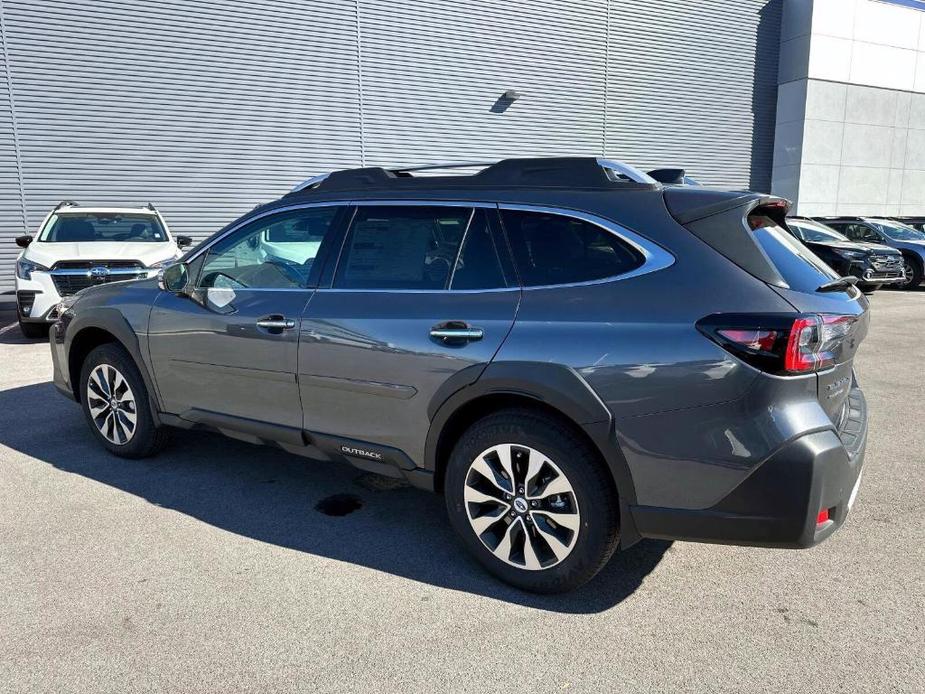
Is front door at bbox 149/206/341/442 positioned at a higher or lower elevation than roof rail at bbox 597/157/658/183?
lower

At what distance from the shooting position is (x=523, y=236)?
3035 mm

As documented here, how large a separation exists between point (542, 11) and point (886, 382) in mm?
13945

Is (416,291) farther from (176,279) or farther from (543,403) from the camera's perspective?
(176,279)

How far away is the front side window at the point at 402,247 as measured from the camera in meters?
3.21

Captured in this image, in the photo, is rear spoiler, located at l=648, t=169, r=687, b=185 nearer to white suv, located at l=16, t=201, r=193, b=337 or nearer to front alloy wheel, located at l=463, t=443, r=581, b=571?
front alloy wheel, located at l=463, t=443, r=581, b=571

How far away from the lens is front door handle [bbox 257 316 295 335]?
3.55 metres

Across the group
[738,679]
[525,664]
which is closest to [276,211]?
[525,664]

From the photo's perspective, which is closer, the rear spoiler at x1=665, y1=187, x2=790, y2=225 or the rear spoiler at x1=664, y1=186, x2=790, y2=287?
the rear spoiler at x1=664, y1=186, x2=790, y2=287

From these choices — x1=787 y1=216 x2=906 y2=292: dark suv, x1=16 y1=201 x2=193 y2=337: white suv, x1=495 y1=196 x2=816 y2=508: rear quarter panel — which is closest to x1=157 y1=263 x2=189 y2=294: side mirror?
x1=495 y1=196 x2=816 y2=508: rear quarter panel

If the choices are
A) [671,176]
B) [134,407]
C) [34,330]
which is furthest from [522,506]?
[34,330]

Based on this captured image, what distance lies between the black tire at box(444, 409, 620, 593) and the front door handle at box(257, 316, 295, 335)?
3.67 ft

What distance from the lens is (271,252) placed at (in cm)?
391

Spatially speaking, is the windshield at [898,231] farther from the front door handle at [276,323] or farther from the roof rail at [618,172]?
the front door handle at [276,323]

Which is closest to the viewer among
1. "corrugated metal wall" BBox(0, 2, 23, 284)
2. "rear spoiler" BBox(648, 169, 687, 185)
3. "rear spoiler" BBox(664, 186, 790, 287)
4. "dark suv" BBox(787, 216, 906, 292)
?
"rear spoiler" BBox(664, 186, 790, 287)
